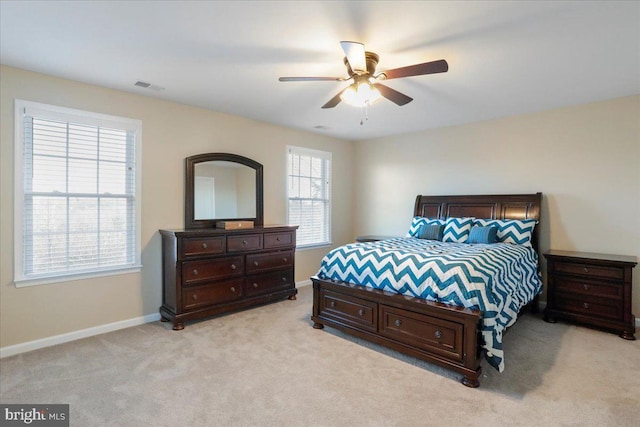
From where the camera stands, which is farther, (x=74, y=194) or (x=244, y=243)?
(x=244, y=243)

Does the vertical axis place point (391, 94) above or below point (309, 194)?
above

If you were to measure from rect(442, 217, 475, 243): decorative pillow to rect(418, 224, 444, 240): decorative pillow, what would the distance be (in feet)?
0.19

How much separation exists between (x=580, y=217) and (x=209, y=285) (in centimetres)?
436

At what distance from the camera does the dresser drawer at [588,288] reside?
332cm

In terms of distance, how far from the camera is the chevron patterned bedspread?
8.05 feet

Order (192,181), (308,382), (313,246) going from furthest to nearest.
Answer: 1. (313,246)
2. (192,181)
3. (308,382)

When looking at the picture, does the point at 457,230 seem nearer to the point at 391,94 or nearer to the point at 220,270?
the point at 391,94

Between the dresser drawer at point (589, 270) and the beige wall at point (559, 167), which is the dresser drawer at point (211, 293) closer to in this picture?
the beige wall at point (559, 167)

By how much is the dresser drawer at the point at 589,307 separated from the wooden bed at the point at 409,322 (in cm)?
37

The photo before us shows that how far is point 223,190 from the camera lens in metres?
4.30

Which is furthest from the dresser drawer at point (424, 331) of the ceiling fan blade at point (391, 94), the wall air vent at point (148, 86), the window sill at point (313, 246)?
the wall air vent at point (148, 86)

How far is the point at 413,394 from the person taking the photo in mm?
2287

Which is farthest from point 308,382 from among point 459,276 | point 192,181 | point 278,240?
point 192,181

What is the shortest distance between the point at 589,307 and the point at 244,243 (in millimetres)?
3789
